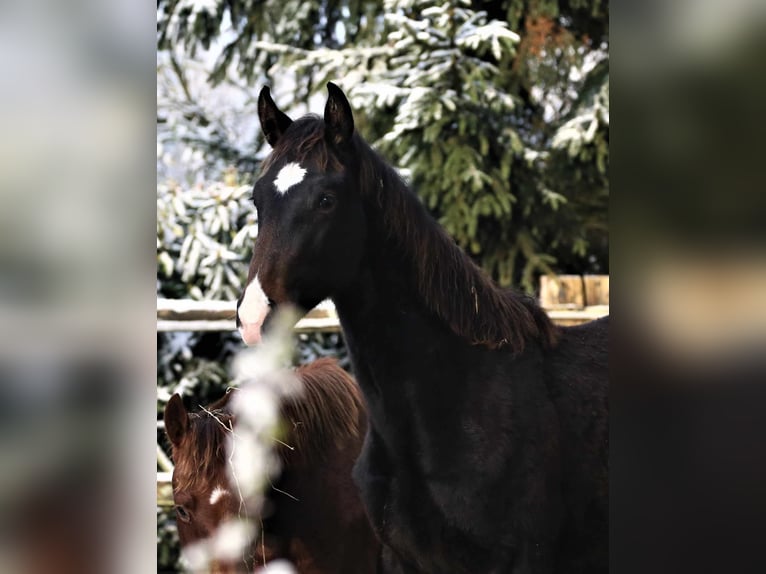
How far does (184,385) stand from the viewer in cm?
235

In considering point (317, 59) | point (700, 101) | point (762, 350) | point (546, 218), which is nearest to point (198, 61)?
point (317, 59)

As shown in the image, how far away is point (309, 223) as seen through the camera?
1886mm

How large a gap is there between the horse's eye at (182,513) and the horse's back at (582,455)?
1.06m

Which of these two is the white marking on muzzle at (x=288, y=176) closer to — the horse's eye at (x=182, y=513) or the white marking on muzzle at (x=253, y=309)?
the white marking on muzzle at (x=253, y=309)

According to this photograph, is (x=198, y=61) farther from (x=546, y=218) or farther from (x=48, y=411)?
(x=48, y=411)

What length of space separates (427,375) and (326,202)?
20.5 inches

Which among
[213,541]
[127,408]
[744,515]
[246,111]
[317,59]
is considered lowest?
[213,541]

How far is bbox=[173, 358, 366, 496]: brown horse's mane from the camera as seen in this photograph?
220cm

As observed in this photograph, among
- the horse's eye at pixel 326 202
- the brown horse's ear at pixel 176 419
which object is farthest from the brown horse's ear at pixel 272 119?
the brown horse's ear at pixel 176 419

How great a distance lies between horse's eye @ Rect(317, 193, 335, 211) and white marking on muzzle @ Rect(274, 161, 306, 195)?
7 centimetres

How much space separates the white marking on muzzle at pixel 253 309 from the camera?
1878 millimetres

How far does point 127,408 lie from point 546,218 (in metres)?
1.69

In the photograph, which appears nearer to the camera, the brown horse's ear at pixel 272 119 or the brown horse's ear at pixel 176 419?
the brown horse's ear at pixel 272 119

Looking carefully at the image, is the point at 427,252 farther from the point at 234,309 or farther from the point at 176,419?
the point at 176,419
